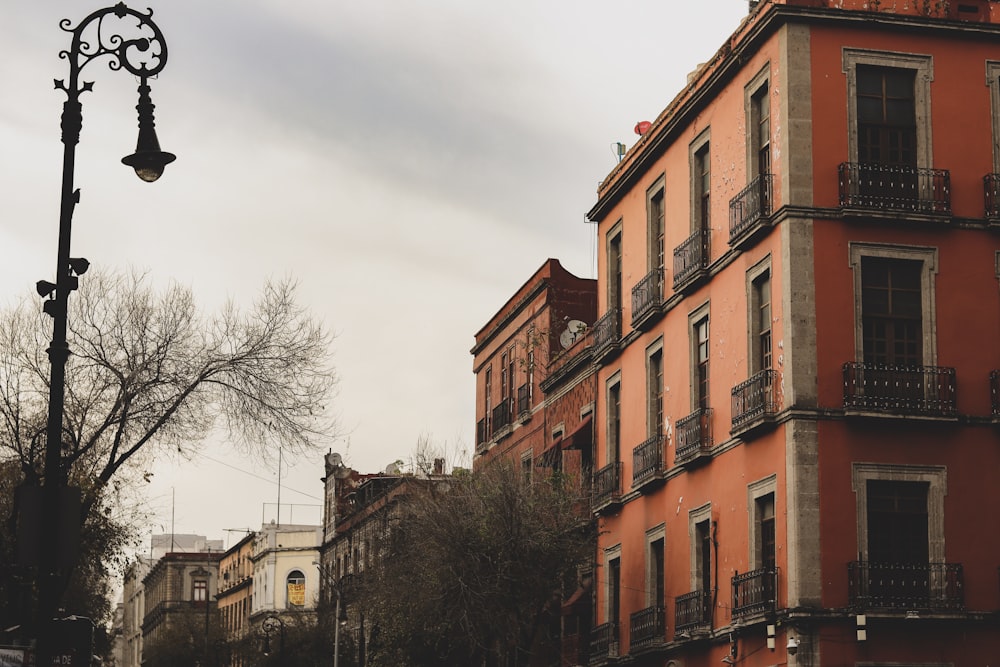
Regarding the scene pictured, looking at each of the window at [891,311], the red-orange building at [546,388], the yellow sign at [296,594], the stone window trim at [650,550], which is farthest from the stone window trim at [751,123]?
the yellow sign at [296,594]

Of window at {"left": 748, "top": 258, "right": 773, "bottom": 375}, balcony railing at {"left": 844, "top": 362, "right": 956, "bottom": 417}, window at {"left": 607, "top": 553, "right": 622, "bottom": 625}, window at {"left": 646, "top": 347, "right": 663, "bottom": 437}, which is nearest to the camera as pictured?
balcony railing at {"left": 844, "top": 362, "right": 956, "bottom": 417}

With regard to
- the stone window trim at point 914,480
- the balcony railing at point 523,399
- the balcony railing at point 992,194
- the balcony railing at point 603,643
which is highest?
the balcony railing at point 992,194

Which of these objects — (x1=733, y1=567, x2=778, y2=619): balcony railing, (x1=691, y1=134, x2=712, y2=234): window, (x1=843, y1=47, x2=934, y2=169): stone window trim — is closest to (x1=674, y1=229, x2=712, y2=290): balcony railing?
(x1=691, y1=134, x2=712, y2=234): window

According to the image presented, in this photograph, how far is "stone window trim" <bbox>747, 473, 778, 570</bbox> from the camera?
26.8 meters

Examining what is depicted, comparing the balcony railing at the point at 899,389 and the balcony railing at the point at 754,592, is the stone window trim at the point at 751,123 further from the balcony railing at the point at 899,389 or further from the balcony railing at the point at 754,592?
the balcony railing at the point at 754,592

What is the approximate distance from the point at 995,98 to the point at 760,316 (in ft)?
18.6

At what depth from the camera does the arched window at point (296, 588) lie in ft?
311

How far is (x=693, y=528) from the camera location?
30.9m

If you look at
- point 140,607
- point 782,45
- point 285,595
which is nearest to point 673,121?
point 782,45

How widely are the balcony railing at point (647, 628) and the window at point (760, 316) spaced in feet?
22.5

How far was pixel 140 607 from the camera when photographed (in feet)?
500

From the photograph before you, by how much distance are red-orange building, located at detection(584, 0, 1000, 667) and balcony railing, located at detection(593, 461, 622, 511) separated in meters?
5.19

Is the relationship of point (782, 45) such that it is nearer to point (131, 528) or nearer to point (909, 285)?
point (909, 285)

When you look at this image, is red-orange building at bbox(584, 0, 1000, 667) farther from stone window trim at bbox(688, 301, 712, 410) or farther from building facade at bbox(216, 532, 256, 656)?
building facade at bbox(216, 532, 256, 656)
